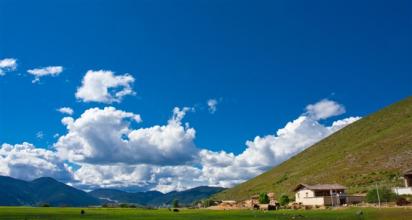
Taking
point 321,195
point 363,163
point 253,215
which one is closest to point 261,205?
point 321,195

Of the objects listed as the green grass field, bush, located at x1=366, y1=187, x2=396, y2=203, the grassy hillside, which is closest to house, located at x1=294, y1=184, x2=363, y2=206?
bush, located at x1=366, y1=187, x2=396, y2=203

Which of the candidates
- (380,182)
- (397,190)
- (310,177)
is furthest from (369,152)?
(397,190)

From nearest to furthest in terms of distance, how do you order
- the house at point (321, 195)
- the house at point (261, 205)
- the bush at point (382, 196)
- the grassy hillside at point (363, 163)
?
the bush at point (382, 196) < the house at point (261, 205) < the house at point (321, 195) < the grassy hillside at point (363, 163)

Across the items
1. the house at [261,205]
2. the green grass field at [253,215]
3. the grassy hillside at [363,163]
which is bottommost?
the green grass field at [253,215]

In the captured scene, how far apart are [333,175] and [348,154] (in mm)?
24439

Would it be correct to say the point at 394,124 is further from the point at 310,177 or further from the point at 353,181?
the point at 353,181

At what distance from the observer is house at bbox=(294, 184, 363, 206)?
3713 inches

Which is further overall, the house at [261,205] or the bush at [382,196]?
the house at [261,205]

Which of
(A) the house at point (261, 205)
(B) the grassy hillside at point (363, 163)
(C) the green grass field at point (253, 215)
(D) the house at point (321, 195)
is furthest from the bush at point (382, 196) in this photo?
(B) the grassy hillside at point (363, 163)

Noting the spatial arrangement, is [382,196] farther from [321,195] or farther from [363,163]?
[363,163]

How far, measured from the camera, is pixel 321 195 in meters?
108

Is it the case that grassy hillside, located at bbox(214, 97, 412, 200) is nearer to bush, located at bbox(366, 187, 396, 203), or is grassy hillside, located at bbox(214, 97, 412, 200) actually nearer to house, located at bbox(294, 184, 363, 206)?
house, located at bbox(294, 184, 363, 206)

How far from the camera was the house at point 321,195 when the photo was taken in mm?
94312

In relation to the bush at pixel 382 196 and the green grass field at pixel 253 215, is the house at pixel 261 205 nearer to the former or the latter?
the bush at pixel 382 196
